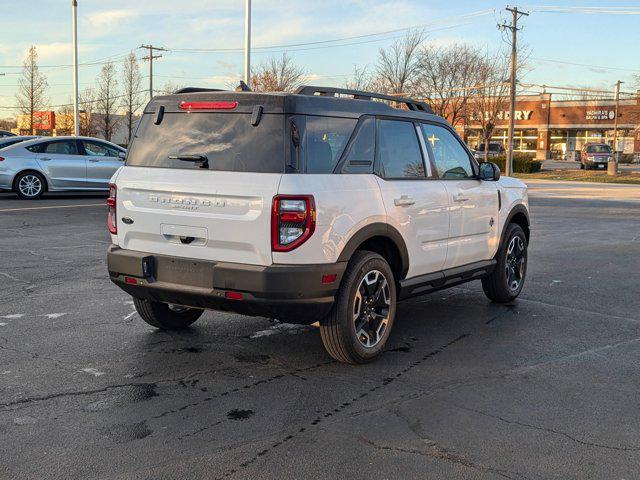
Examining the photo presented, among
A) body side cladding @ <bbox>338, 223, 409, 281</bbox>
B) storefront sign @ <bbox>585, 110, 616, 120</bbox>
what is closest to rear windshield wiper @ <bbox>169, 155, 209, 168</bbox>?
body side cladding @ <bbox>338, 223, 409, 281</bbox>

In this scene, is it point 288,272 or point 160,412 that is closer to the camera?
point 160,412

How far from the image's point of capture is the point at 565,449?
149 inches

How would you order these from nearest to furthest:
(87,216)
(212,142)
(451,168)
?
(212,142), (451,168), (87,216)

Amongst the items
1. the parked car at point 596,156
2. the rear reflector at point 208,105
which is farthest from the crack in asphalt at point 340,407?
the parked car at point 596,156

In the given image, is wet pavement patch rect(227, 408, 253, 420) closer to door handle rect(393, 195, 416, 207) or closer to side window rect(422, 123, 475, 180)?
door handle rect(393, 195, 416, 207)

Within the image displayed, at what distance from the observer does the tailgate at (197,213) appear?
469 cm

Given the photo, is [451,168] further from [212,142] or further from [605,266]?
[605,266]

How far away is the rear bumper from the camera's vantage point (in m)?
4.67

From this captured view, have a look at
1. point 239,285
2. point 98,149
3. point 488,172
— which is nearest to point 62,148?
point 98,149

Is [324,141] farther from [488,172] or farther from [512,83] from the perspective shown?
[512,83]

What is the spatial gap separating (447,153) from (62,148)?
46.5 ft

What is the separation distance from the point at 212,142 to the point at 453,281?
8.44ft

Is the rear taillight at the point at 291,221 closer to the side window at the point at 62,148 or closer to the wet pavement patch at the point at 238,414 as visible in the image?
the wet pavement patch at the point at 238,414

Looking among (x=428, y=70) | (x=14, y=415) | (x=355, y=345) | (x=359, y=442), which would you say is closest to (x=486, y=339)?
(x=355, y=345)
